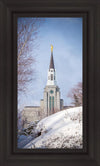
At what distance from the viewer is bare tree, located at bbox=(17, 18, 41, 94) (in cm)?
125

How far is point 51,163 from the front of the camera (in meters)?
1.18

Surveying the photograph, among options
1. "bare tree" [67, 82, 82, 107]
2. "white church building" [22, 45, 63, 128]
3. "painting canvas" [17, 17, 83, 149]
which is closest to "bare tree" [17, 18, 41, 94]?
"painting canvas" [17, 17, 83, 149]

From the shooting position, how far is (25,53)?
4.13 ft

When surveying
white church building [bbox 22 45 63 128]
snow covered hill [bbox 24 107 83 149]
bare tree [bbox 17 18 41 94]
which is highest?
bare tree [bbox 17 18 41 94]

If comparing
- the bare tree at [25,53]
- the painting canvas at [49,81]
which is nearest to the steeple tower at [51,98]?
the painting canvas at [49,81]

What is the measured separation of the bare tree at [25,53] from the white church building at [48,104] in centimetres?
13

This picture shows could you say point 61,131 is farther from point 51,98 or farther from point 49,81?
point 49,81

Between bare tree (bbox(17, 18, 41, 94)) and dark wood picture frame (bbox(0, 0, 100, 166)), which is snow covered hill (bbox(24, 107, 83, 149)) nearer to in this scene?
dark wood picture frame (bbox(0, 0, 100, 166))

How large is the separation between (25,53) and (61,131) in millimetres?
628

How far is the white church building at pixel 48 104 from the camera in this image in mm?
1254
